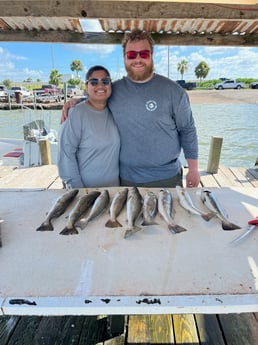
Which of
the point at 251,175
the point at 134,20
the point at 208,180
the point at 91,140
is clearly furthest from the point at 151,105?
the point at 251,175

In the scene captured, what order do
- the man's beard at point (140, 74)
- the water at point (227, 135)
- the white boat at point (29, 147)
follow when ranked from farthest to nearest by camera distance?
the water at point (227, 135)
the white boat at point (29, 147)
the man's beard at point (140, 74)

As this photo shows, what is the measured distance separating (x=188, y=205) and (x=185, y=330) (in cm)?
92

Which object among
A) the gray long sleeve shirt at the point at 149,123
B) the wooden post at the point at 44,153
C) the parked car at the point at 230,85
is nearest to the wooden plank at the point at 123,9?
the gray long sleeve shirt at the point at 149,123

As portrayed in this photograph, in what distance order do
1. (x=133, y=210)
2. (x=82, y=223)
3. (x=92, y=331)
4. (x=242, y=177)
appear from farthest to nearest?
1. (x=242, y=177)
2. (x=92, y=331)
3. (x=133, y=210)
4. (x=82, y=223)

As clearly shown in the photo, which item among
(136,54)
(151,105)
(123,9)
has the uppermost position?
(123,9)

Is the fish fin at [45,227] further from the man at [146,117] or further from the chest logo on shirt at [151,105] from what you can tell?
the chest logo on shirt at [151,105]

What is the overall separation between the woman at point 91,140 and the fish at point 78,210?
1.16 feet

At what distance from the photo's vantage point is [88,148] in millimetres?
2404

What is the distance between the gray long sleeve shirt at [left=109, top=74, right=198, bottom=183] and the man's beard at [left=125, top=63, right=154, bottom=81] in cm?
4

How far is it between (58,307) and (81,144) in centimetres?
146

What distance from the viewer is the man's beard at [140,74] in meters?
2.46

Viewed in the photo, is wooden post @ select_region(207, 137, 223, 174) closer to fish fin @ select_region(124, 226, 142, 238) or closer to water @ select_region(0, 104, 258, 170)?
water @ select_region(0, 104, 258, 170)

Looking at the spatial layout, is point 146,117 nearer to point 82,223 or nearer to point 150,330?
point 82,223

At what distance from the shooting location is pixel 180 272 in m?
1.32
